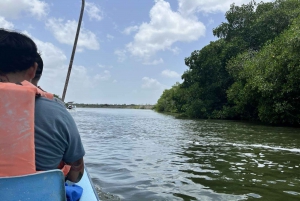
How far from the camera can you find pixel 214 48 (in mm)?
34594

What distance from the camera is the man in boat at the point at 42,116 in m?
1.77

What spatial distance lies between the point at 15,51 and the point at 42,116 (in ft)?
1.62

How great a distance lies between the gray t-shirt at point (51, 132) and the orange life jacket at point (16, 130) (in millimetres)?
66

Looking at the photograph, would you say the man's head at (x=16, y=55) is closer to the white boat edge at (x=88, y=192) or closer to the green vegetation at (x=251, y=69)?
the white boat edge at (x=88, y=192)

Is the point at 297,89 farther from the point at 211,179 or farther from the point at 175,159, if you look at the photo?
the point at 211,179

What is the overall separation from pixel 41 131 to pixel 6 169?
28cm

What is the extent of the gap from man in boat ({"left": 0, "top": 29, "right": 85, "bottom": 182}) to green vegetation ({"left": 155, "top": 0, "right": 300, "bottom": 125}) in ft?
61.5

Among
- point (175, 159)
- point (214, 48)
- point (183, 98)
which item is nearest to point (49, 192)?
point (175, 159)

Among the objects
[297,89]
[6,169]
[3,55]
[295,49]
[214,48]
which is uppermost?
[214,48]

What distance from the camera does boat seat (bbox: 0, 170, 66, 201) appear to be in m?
1.63

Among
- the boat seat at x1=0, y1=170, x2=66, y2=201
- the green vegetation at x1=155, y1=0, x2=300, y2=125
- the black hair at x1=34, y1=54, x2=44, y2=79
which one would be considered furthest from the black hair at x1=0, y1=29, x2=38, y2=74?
the green vegetation at x1=155, y1=0, x2=300, y2=125

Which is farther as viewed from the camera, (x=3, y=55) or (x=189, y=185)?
(x=189, y=185)

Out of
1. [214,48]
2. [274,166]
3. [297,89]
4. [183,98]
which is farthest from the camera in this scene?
[183,98]

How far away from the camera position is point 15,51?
1.89 m
